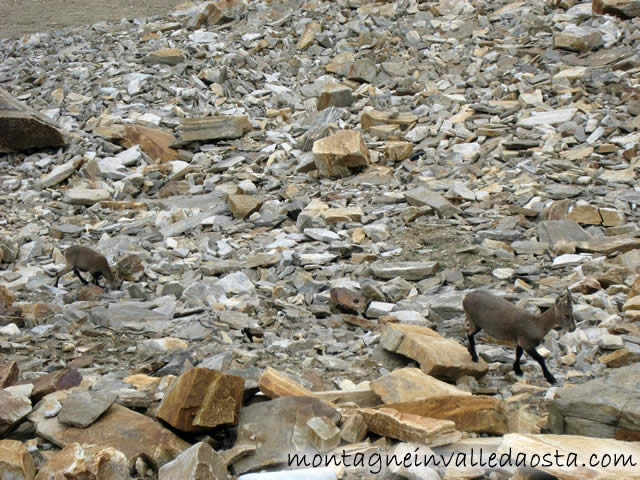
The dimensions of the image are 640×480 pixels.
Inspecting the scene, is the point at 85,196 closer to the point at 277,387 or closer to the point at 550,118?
the point at 550,118

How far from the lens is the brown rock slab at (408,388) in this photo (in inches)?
199

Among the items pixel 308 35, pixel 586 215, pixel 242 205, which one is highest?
pixel 308 35

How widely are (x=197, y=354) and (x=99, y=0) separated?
996 inches

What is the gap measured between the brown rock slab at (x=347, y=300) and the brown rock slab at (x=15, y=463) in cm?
426

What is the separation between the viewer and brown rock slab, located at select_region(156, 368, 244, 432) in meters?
4.46

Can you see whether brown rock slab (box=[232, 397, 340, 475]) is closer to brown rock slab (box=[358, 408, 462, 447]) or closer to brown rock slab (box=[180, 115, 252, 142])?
brown rock slab (box=[358, 408, 462, 447])

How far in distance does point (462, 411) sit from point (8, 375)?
3395 mm

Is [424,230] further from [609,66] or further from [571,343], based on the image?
[609,66]

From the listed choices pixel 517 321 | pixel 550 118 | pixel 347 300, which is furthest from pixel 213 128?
pixel 517 321

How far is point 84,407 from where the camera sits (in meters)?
4.61

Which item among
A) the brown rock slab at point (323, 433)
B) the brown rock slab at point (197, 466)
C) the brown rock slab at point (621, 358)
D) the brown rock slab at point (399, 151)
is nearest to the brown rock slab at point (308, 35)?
the brown rock slab at point (399, 151)

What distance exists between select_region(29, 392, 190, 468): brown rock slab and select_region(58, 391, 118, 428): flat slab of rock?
0.05 metres

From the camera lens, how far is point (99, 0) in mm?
28141

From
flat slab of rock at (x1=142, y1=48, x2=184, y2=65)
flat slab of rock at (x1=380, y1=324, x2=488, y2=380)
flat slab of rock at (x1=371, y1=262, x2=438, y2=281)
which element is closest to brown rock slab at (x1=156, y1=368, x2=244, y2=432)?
flat slab of rock at (x1=380, y1=324, x2=488, y2=380)
